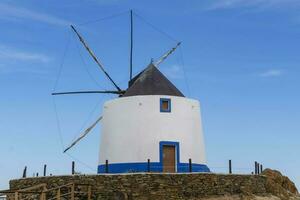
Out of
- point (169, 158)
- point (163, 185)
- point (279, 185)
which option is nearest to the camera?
point (163, 185)

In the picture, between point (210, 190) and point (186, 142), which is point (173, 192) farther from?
point (186, 142)

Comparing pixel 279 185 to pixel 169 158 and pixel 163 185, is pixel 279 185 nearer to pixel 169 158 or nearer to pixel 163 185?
pixel 169 158

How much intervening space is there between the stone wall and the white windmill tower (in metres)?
2.36

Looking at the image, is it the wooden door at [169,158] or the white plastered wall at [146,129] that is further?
the white plastered wall at [146,129]

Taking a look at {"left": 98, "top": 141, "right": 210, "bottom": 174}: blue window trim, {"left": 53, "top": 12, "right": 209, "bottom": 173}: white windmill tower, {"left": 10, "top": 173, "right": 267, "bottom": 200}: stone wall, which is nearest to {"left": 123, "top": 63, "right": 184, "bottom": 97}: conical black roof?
{"left": 53, "top": 12, "right": 209, "bottom": 173}: white windmill tower

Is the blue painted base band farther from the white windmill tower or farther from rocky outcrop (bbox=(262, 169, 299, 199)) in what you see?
rocky outcrop (bbox=(262, 169, 299, 199))

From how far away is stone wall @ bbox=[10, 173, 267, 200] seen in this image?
100 ft

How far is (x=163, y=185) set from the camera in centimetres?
3061

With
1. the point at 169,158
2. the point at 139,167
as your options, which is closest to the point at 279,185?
the point at 169,158

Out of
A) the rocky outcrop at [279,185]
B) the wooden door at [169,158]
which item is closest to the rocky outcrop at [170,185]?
the rocky outcrop at [279,185]

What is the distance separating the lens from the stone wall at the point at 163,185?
30547 millimetres

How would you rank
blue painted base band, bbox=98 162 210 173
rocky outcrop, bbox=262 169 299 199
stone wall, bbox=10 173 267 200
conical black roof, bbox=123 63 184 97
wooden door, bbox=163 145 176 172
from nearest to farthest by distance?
stone wall, bbox=10 173 267 200 < blue painted base band, bbox=98 162 210 173 < wooden door, bbox=163 145 176 172 < rocky outcrop, bbox=262 169 299 199 < conical black roof, bbox=123 63 184 97

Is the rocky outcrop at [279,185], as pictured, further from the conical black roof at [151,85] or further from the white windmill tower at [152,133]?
the conical black roof at [151,85]

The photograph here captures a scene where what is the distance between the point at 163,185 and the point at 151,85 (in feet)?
28.0
